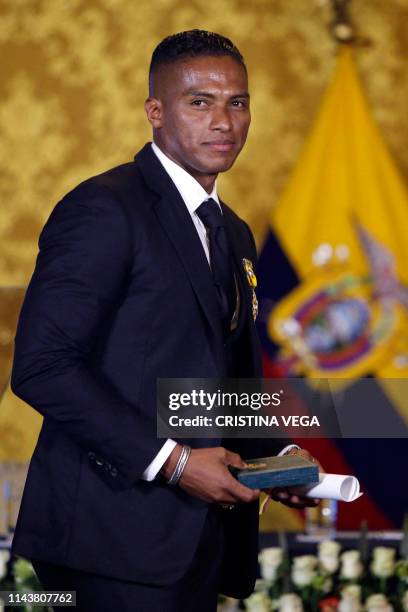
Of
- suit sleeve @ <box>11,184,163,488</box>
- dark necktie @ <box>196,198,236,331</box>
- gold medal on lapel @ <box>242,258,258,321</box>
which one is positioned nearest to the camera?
suit sleeve @ <box>11,184,163,488</box>

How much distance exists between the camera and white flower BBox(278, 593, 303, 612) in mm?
2604

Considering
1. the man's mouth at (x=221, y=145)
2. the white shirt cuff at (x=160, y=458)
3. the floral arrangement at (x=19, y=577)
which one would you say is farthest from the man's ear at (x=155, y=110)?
the floral arrangement at (x=19, y=577)

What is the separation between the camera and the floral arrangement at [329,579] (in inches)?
107

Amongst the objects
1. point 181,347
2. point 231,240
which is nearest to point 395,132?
point 231,240

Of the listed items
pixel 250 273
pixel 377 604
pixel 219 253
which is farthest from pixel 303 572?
pixel 219 253

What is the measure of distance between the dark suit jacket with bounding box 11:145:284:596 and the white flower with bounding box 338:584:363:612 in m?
1.06

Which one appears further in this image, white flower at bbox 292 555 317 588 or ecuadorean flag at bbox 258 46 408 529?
ecuadorean flag at bbox 258 46 408 529

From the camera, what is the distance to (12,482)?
374 cm

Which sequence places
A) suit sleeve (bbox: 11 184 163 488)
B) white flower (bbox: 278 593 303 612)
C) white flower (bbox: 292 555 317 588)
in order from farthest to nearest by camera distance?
1. white flower (bbox: 292 555 317 588)
2. white flower (bbox: 278 593 303 612)
3. suit sleeve (bbox: 11 184 163 488)

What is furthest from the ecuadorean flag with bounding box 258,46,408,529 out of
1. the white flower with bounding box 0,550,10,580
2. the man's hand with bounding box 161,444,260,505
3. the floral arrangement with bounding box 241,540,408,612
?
the man's hand with bounding box 161,444,260,505

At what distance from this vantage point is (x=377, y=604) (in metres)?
2.62

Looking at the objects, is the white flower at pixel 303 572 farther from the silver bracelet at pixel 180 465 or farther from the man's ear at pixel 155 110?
the man's ear at pixel 155 110

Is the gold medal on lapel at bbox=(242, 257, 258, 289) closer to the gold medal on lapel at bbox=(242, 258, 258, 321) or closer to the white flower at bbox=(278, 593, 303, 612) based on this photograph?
the gold medal on lapel at bbox=(242, 258, 258, 321)

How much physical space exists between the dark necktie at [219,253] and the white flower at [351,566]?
115 centimetres
